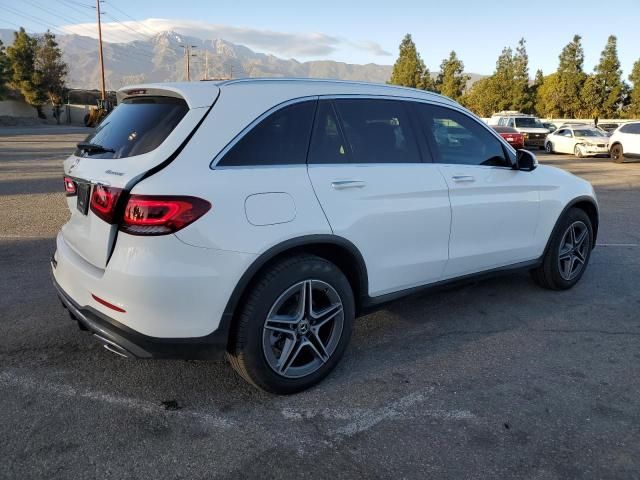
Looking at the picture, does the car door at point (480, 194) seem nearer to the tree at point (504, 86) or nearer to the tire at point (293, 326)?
the tire at point (293, 326)

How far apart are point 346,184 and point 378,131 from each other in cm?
58

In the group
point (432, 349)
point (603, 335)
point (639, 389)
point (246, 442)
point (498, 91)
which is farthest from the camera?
point (498, 91)

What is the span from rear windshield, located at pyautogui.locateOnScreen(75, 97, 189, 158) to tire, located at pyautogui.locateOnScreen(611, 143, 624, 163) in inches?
889

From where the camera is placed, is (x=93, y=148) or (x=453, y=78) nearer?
(x=93, y=148)

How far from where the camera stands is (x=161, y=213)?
268 centimetres

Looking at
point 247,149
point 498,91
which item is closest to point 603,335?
point 247,149

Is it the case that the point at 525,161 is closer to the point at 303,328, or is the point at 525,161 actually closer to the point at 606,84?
the point at 303,328

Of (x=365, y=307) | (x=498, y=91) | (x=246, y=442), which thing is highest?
(x=498, y=91)

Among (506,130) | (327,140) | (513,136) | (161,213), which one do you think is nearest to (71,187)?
(161,213)

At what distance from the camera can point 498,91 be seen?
50.1m

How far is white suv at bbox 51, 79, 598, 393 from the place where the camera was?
8.99 ft

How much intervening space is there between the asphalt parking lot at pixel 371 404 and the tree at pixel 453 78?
53.3m

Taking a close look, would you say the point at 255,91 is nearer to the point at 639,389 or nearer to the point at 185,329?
the point at 185,329

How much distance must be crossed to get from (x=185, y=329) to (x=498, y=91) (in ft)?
171
